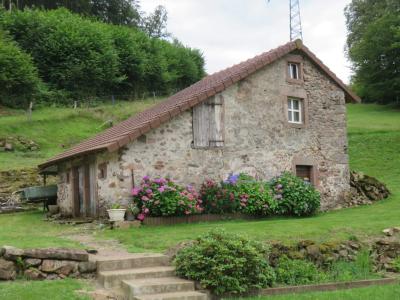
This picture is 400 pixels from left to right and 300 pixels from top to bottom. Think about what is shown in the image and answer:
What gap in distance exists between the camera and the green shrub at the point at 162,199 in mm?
14570

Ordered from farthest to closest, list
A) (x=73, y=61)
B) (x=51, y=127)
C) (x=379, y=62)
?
(x=379, y=62)
(x=73, y=61)
(x=51, y=127)

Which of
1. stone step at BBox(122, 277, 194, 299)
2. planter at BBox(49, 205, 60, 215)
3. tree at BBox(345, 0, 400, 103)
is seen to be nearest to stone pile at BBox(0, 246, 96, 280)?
stone step at BBox(122, 277, 194, 299)

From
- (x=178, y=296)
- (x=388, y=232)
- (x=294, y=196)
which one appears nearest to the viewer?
(x=178, y=296)

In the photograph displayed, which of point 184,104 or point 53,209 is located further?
point 53,209

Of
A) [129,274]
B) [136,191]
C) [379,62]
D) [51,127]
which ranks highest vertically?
[379,62]

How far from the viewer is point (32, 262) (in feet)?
28.7

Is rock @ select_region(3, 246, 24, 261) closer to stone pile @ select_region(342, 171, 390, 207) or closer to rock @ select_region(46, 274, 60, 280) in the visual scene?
rock @ select_region(46, 274, 60, 280)

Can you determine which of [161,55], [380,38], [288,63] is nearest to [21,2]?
[161,55]

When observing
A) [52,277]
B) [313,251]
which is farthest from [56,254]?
[313,251]

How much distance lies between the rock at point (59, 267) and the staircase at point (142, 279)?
43 centimetres

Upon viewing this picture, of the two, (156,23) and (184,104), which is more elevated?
(156,23)

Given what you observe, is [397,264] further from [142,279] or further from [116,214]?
[116,214]

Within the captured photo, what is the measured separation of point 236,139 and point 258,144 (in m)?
0.89

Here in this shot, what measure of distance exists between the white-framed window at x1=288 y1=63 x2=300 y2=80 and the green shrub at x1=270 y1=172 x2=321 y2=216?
12.4ft
